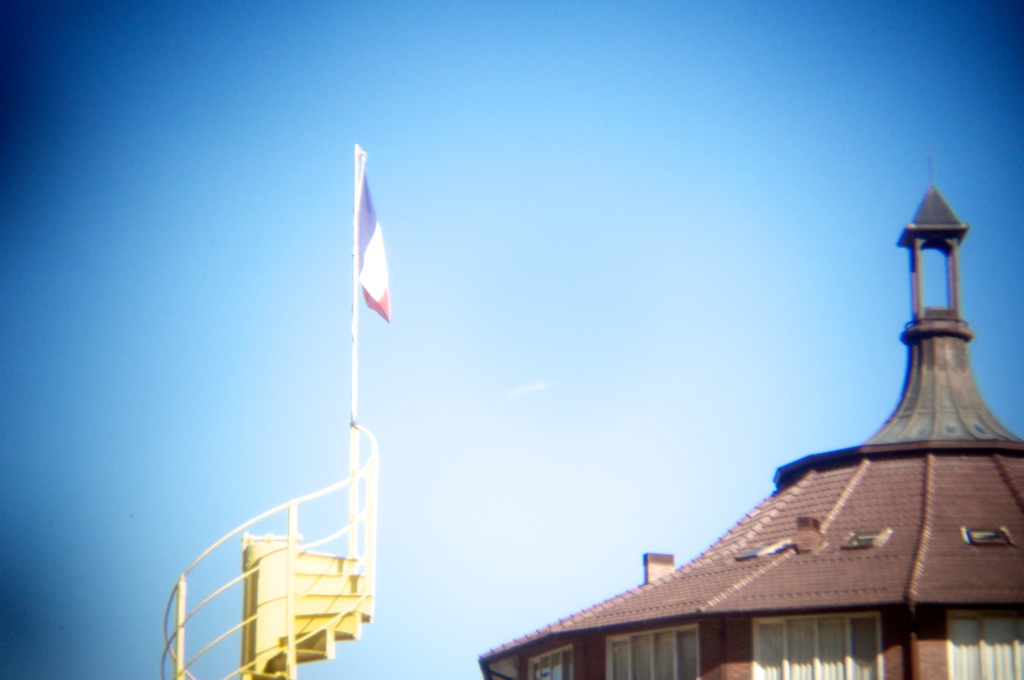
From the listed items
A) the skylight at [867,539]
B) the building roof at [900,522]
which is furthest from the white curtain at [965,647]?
the skylight at [867,539]

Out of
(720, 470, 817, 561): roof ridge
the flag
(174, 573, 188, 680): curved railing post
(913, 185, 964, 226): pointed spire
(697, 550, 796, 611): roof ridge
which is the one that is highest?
(913, 185, 964, 226): pointed spire

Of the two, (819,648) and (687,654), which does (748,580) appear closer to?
(687,654)

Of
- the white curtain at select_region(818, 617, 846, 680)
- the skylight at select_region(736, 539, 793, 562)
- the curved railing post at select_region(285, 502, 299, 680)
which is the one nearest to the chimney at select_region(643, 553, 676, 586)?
the skylight at select_region(736, 539, 793, 562)

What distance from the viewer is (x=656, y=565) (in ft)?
118

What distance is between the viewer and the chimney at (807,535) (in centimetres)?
2919

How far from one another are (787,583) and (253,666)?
45.9ft

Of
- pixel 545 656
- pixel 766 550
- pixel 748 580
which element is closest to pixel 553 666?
pixel 545 656

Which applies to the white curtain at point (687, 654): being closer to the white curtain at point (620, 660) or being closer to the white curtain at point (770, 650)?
the white curtain at point (770, 650)

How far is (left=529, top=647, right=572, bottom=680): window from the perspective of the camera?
31922 millimetres

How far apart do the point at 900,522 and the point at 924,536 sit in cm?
101

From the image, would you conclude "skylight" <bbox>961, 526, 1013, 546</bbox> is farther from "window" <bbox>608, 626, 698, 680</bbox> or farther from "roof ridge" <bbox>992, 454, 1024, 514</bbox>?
"window" <bbox>608, 626, 698, 680</bbox>

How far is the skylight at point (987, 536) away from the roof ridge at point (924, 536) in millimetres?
766

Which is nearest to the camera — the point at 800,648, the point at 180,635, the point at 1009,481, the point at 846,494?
the point at 180,635

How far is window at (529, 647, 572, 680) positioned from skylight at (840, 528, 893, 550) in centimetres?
725
